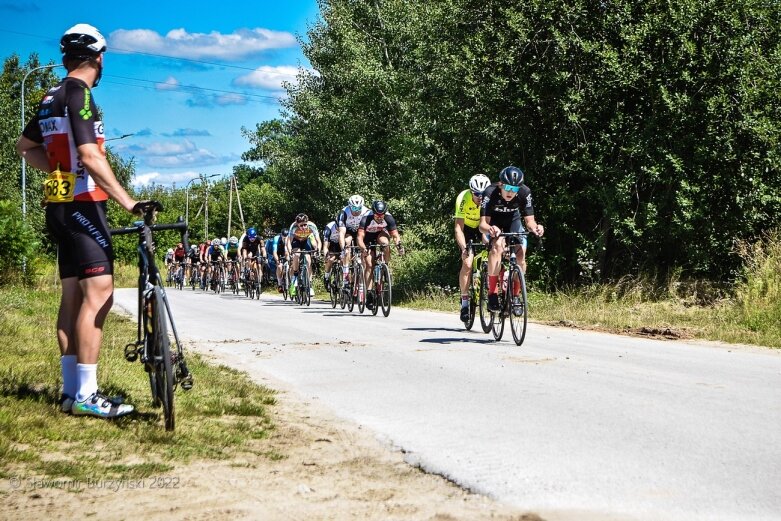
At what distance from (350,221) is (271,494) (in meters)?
14.4

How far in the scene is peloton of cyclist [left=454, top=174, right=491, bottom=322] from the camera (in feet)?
42.6

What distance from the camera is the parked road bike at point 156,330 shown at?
19.3 ft

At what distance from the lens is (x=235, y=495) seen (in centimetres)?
445

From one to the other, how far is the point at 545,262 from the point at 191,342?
9998mm

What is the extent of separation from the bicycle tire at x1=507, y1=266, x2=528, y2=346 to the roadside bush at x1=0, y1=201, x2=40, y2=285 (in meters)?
20.1

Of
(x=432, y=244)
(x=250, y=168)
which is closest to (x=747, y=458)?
(x=432, y=244)

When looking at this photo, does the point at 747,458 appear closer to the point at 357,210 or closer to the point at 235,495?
the point at 235,495

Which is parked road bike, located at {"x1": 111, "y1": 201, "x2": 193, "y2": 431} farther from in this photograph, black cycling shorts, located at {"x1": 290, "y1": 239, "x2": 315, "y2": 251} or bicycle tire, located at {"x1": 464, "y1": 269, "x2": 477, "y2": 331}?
black cycling shorts, located at {"x1": 290, "y1": 239, "x2": 315, "y2": 251}

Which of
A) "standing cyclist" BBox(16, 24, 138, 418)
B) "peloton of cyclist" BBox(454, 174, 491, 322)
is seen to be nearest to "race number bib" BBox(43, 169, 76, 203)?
"standing cyclist" BBox(16, 24, 138, 418)

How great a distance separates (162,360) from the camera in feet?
19.8

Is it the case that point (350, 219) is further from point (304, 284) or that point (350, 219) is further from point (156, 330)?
point (156, 330)

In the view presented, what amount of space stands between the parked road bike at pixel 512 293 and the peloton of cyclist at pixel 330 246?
9401mm

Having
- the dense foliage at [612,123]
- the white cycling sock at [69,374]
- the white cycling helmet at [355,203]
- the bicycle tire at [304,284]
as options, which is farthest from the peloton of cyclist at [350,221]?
the white cycling sock at [69,374]

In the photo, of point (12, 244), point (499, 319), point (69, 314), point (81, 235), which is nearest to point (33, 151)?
point (81, 235)
